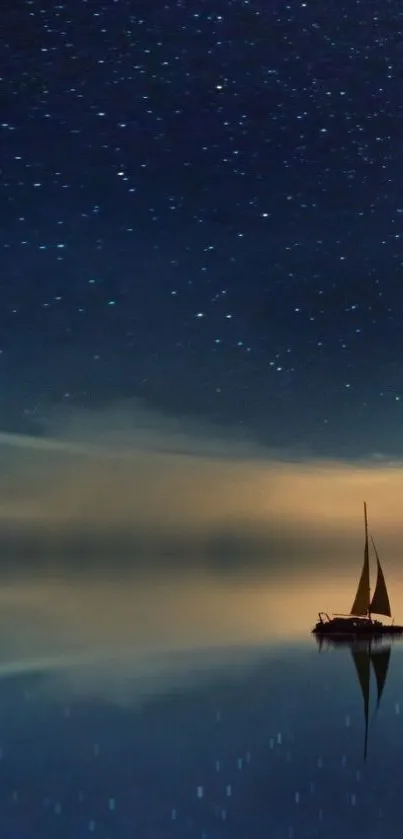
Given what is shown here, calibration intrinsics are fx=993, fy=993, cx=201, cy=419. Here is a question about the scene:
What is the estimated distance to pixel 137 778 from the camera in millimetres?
22516

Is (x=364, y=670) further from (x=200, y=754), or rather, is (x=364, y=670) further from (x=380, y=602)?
(x=200, y=754)

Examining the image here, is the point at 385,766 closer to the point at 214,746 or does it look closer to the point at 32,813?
the point at 214,746

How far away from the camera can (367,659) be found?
45.5m

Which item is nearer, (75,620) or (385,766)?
(385,766)

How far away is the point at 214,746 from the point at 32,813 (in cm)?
777

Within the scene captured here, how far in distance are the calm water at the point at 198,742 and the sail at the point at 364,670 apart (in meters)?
0.14

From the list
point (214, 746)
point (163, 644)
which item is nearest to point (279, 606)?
point (163, 644)

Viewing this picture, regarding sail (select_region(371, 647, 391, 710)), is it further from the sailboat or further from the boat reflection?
the sailboat

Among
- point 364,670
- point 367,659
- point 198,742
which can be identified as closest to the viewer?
point 198,742

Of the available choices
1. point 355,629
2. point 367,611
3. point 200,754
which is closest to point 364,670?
point 355,629

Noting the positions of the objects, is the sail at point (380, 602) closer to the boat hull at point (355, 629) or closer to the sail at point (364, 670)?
the boat hull at point (355, 629)

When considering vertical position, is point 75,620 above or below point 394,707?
below

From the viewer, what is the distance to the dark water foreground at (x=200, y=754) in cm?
1881

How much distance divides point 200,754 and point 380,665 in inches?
784
